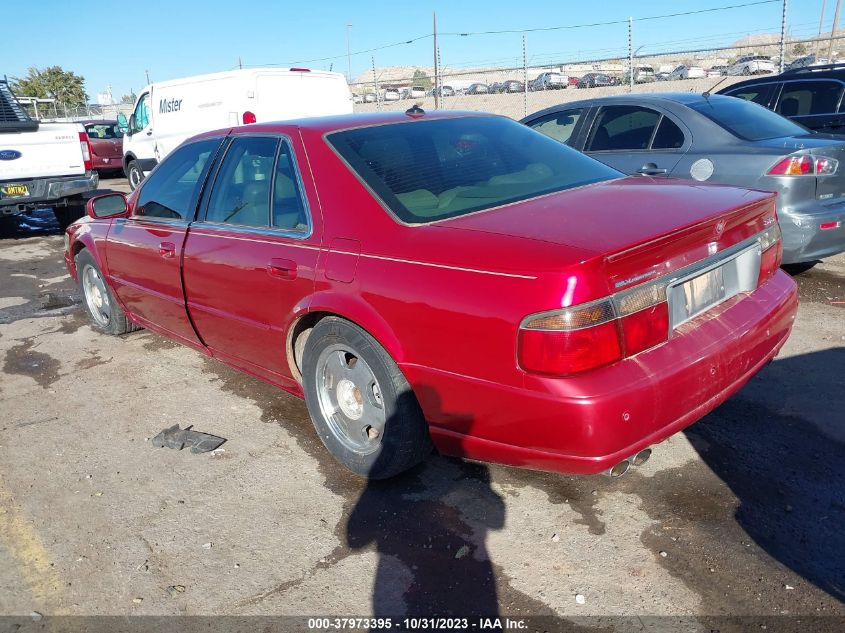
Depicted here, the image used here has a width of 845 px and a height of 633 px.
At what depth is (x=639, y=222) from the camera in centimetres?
254

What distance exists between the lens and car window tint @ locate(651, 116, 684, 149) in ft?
19.1

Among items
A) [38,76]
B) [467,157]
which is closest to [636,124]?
[467,157]

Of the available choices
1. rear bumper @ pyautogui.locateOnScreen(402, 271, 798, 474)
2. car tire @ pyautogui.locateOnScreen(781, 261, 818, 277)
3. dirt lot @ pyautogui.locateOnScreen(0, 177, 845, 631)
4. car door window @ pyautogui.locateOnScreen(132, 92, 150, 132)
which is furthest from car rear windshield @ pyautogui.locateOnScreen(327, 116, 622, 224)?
car door window @ pyautogui.locateOnScreen(132, 92, 150, 132)

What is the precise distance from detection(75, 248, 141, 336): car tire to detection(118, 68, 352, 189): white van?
606cm

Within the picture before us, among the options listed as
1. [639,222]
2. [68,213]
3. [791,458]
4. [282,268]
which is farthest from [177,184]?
[68,213]

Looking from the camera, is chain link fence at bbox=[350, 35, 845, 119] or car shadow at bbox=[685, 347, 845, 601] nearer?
car shadow at bbox=[685, 347, 845, 601]

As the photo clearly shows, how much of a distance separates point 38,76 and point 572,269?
6398cm

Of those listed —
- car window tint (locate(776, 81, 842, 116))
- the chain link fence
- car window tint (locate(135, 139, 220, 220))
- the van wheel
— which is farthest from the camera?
the chain link fence

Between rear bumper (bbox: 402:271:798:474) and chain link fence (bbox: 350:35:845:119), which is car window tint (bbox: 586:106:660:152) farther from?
chain link fence (bbox: 350:35:845:119)

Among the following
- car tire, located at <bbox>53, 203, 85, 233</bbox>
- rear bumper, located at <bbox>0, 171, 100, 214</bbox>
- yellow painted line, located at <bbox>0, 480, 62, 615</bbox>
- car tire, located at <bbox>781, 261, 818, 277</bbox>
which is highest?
rear bumper, located at <bbox>0, 171, 100, 214</bbox>

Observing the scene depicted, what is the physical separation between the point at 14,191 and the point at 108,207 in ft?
19.9

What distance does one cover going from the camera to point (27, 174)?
9711mm

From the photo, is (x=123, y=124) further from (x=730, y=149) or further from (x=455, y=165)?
(x=455, y=165)

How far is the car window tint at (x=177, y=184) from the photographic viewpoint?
13.2 ft
